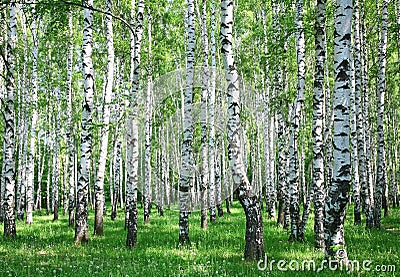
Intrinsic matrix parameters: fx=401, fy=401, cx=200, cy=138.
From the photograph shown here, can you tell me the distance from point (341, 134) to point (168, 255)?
4.76 metres

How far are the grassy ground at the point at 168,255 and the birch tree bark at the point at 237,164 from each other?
421mm

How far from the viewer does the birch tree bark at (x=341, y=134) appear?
6.84m

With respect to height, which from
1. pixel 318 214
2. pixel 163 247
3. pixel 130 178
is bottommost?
pixel 163 247

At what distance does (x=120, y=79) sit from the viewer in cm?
2483

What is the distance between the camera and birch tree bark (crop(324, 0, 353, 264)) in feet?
22.4

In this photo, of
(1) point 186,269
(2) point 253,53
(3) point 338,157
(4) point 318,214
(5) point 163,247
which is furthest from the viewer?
(2) point 253,53

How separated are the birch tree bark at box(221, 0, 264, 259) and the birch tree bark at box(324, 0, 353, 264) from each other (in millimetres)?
1556

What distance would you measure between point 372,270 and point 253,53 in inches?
858

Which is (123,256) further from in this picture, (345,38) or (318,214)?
(345,38)

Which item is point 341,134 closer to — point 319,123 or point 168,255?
point 319,123

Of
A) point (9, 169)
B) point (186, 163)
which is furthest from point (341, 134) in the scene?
point (9, 169)

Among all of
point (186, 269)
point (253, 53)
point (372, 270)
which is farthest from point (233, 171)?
point (253, 53)

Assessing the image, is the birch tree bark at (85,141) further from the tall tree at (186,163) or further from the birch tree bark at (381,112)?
the birch tree bark at (381,112)

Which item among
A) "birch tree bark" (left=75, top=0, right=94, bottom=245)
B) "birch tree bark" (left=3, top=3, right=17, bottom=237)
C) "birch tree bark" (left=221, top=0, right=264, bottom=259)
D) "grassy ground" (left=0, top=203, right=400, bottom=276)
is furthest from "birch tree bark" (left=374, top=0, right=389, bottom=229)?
"birch tree bark" (left=3, top=3, right=17, bottom=237)
